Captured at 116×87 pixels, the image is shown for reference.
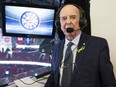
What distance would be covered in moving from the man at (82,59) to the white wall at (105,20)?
0.49 metres

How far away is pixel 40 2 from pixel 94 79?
3.37 ft

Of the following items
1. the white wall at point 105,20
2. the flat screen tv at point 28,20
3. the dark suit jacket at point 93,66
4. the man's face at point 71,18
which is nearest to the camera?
the dark suit jacket at point 93,66

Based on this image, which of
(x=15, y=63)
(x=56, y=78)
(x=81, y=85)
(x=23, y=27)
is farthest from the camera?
(x=15, y=63)

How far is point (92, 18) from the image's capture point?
2.40m

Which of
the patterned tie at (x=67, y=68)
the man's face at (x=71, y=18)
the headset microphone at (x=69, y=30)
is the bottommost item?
the patterned tie at (x=67, y=68)

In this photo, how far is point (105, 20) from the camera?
7.82 feet

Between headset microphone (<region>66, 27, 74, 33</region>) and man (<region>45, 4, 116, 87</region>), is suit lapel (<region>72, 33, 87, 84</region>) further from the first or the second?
headset microphone (<region>66, 27, 74, 33</region>)

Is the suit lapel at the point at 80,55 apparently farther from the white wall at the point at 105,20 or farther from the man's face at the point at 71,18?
the white wall at the point at 105,20

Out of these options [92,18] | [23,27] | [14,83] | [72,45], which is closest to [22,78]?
[14,83]

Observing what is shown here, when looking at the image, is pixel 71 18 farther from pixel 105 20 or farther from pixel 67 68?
pixel 105 20

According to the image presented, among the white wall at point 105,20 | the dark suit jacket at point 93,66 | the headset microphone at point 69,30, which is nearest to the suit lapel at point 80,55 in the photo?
the dark suit jacket at point 93,66

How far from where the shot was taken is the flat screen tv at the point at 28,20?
2.27m

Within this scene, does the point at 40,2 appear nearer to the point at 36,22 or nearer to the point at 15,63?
the point at 36,22

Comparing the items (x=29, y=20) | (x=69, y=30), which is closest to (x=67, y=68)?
(x=69, y=30)
